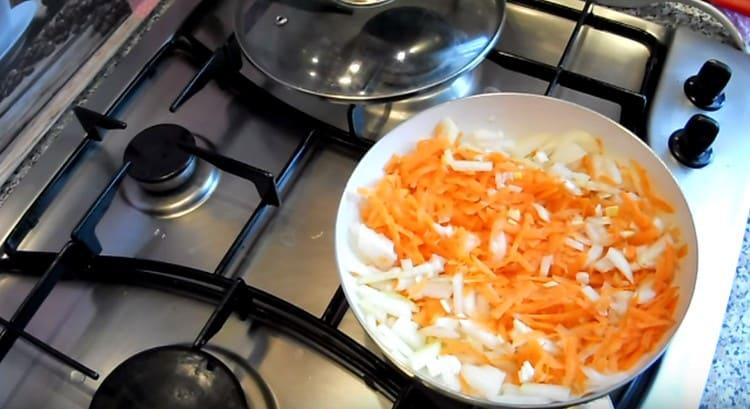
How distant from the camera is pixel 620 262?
58 cm

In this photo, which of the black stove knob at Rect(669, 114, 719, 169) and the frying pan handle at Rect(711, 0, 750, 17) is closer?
the black stove knob at Rect(669, 114, 719, 169)

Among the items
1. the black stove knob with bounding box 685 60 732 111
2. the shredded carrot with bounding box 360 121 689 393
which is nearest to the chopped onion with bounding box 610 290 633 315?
the shredded carrot with bounding box 360 121 689 393

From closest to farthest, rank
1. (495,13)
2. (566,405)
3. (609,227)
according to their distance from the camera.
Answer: (566,405) < (609,227) < (495,13)

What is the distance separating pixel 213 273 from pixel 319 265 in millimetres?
90

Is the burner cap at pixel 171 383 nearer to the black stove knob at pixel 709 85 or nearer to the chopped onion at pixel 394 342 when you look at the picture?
the chopped onion at pixel 394 342

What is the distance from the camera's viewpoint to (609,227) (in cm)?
60

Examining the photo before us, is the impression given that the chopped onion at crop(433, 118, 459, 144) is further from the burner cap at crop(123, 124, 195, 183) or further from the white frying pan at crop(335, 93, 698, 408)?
the burner cap at crop(123, 124, 195, 183)

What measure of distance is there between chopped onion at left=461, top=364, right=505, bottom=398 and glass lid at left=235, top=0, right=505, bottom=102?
0.87 feet

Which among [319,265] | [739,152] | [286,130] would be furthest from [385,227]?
[739,152]

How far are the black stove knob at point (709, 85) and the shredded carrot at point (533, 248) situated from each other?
0.12 meters

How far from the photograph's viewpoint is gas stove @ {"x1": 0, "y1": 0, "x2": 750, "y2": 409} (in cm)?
58

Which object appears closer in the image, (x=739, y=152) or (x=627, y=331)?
(x=627, y=331)

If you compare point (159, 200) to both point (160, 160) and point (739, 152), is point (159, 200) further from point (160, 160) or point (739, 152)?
point (739, 152)

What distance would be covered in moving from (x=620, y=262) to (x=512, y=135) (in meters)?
0.16
